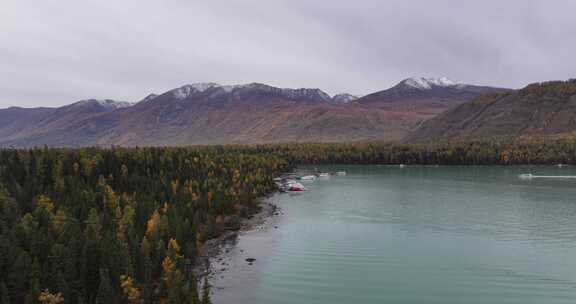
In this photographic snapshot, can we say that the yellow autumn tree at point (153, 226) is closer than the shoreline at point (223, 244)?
No

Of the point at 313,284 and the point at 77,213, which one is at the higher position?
the point at 77,213

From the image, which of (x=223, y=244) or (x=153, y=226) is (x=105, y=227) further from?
(x=223, y=244)

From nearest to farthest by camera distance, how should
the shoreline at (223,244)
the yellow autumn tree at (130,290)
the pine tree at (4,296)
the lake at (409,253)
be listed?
the pine tree at (4,296)
the yellow autumn tree at (130,290)
the lake at (409,253)
the shoreline at (223,244)

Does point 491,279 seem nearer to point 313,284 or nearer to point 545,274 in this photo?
point 545,274

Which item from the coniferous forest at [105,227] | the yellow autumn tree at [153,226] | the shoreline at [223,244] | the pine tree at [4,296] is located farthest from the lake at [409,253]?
the pine tree at [4,296]

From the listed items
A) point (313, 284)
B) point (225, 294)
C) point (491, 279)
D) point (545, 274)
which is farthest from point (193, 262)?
point (545, 274)

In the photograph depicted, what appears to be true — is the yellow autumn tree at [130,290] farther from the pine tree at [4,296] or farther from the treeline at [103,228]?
the pine tree at [4,296]

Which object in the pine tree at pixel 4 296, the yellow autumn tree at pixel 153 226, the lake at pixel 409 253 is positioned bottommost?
the lake at pixel 409 253
